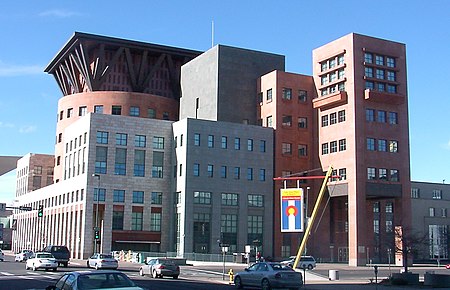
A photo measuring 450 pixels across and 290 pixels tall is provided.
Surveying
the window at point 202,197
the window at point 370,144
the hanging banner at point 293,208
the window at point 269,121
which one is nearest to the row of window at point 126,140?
the window at point 202,197

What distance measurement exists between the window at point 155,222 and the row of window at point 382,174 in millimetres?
30813

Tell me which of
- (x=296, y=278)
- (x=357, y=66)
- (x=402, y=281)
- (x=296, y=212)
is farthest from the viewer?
(x=357, y=66)

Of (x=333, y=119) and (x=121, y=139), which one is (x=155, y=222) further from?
(x=333, y=119)

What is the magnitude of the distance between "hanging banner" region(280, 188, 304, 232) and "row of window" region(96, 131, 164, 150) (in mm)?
35687

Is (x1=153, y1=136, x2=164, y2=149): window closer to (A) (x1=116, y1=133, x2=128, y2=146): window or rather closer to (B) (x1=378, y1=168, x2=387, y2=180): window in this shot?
(A) (x1=116, y1=133, x2=128, y2=146): window

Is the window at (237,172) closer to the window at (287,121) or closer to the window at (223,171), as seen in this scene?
the window at (223,171)

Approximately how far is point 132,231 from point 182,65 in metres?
39.4

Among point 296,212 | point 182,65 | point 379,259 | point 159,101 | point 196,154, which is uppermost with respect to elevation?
point 182,65

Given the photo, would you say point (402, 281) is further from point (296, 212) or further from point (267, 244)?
point (267, 244)

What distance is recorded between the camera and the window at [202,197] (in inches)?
3474

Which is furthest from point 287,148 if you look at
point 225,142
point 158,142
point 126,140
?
point 126,140

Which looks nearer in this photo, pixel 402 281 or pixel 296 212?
pixel 402 281

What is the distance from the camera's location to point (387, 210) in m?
100

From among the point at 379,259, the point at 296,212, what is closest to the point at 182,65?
the point at 379,259
